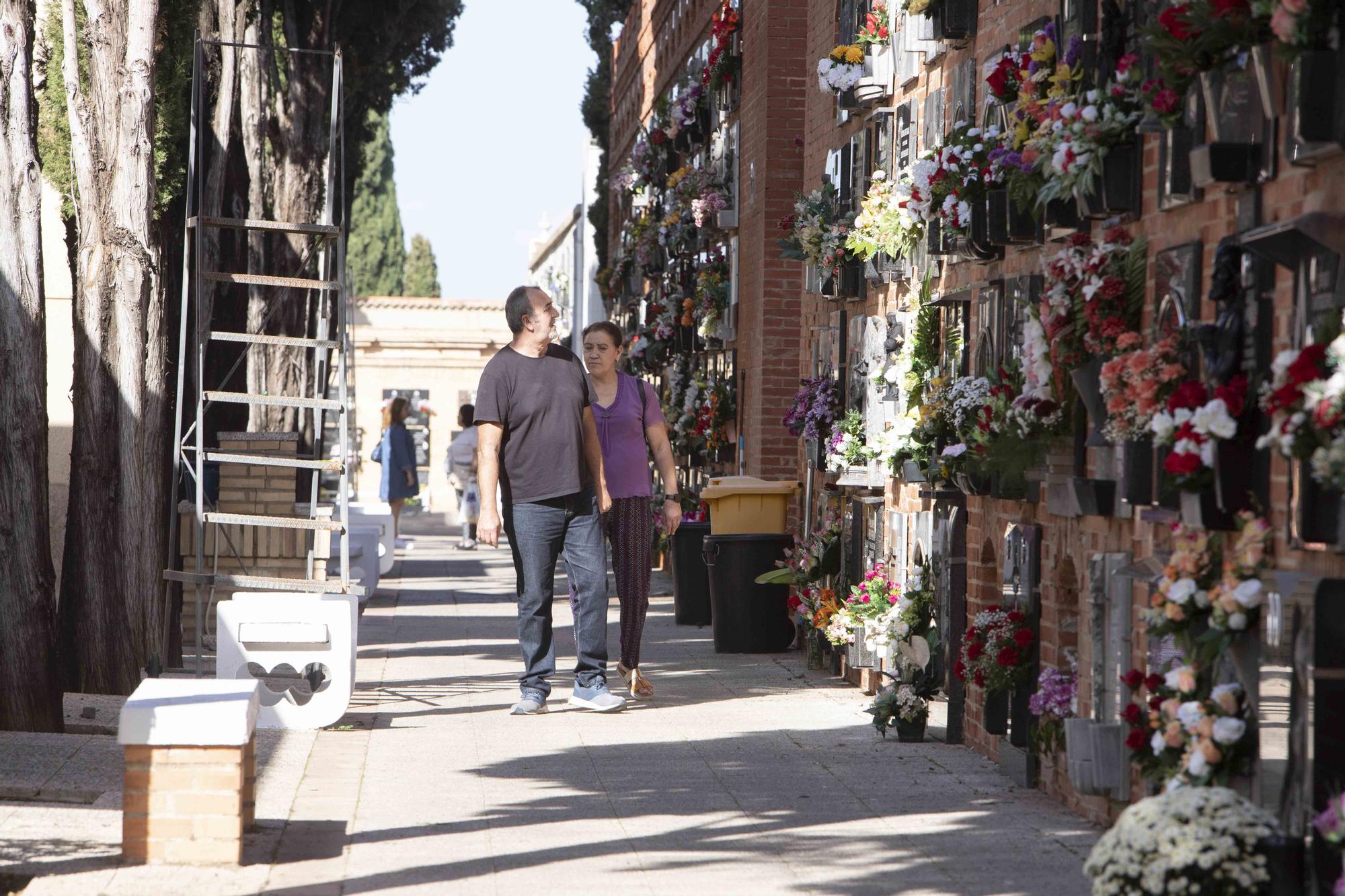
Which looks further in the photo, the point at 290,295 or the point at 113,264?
the point at 290,295

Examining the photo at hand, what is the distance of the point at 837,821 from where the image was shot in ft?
23.2

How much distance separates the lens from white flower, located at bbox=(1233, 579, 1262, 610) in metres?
5.24

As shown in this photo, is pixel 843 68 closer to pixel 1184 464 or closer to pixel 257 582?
pixel 257 582

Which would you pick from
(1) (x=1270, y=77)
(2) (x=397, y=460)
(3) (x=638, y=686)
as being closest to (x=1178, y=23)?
(1) (x=1270, y=77)

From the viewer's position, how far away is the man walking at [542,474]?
973 centimetres

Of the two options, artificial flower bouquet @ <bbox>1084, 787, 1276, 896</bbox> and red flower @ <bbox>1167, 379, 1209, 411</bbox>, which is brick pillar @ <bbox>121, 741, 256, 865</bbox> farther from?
red flower @ <bbox>1167, 379, 1209, 411</bbox>

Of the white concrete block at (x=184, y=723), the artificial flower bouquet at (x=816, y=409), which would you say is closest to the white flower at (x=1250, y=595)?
the white concrete block at (x=184, y=723)

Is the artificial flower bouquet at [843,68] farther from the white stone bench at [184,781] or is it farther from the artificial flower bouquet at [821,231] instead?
the white stone bench at [184,781]

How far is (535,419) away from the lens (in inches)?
384

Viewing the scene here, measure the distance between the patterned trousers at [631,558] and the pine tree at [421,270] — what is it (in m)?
66.9

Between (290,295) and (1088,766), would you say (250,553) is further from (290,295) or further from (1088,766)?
(1088,766)

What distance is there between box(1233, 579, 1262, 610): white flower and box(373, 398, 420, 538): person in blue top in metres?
16.6

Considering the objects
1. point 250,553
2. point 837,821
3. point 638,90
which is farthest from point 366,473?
point 837,821

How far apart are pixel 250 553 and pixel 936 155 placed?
23.3ft
